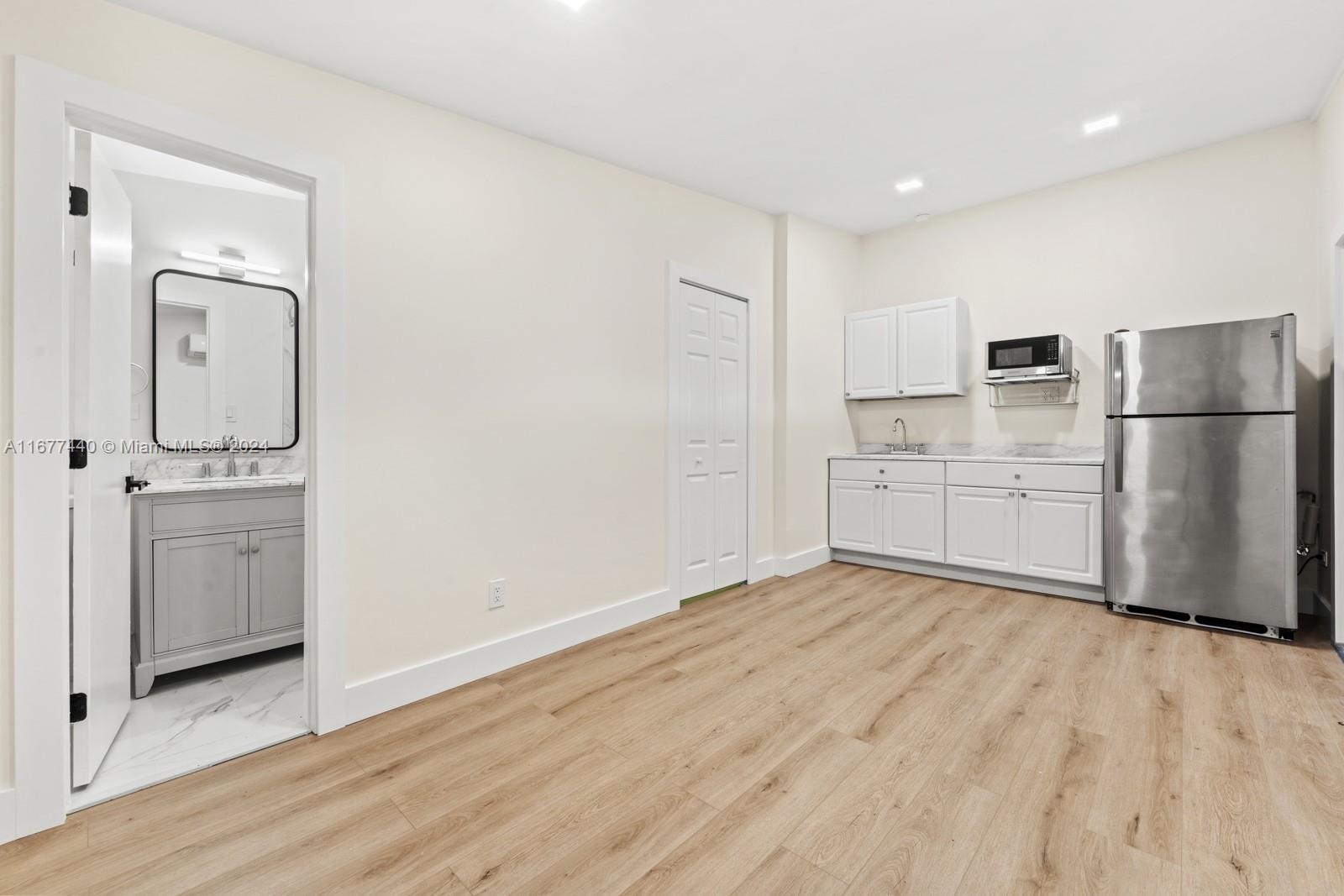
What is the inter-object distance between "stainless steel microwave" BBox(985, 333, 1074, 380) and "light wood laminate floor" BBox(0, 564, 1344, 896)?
187cm

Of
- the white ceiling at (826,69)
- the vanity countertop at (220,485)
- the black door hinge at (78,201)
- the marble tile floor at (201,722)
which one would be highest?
the white ceiling at (826,69)

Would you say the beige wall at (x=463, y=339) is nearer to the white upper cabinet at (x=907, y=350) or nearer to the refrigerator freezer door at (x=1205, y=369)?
the white upper cabinet at (x=907, y=350)

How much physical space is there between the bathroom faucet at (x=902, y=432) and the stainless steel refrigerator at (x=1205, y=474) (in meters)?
1.57

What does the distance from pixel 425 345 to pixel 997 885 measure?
2.71 metres

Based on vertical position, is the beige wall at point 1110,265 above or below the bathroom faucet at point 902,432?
above

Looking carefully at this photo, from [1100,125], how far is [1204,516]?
2233 millimetres

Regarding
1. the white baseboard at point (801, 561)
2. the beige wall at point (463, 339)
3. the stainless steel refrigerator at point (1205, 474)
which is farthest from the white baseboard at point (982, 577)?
the beige wall at point (463, 339)

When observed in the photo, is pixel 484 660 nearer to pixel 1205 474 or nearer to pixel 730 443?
pixel 730 443

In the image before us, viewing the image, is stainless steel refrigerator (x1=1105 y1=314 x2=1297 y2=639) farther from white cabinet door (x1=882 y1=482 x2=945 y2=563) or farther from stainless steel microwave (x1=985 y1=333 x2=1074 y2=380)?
white cabinet door (x1=882 y1=482 x2=945 y2=563)

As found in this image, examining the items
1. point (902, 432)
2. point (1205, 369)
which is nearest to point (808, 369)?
point (902, 432)

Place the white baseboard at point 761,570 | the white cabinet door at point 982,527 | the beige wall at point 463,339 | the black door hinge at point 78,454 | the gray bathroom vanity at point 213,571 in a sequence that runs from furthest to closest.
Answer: the white baseboard at point 761,570 < the white cabinet door at point 982,527 < the gray bathroom vanity at point 213,571 < the beige wall at point 463,339 < the black door hinge at point 78,454

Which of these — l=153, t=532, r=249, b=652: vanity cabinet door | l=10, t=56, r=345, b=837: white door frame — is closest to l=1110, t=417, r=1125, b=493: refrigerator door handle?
l=10, t=56, r=345, b=837: white door frame

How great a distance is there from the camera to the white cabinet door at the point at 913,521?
172 inches

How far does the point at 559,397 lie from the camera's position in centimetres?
312
